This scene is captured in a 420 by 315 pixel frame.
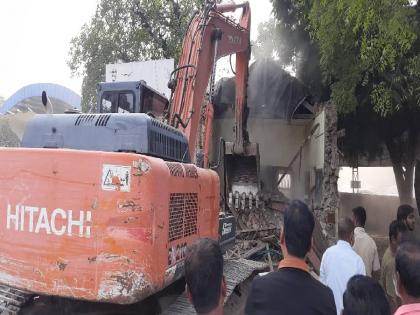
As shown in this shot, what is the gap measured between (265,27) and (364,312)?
1306cm

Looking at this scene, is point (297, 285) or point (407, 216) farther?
point (407, 216)

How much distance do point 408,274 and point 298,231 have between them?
0.53m

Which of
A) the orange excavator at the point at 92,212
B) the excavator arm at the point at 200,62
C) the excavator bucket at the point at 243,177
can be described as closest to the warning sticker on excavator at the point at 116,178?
the orange excavator at the point at 92,212

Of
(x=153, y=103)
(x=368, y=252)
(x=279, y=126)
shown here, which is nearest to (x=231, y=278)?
(x=368, y=252)

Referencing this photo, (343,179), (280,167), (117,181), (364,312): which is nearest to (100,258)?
(117,181)

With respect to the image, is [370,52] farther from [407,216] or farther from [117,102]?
[117,102]

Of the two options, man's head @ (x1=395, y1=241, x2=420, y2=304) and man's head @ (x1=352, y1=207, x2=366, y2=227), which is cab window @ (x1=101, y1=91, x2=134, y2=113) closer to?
man's head @ (x1=352, y1=207, x2=366, y2=227)

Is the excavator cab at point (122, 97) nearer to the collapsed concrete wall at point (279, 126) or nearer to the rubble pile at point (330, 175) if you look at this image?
the rubble pile at point (330, 175)

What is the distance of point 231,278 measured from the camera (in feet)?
18.2

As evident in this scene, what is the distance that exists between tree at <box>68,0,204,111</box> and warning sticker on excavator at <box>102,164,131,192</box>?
12887 millimetres

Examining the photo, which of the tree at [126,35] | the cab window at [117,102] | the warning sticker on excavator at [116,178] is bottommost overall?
the warning sticker on excavator at [116,178]

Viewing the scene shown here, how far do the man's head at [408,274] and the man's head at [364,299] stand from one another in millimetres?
126

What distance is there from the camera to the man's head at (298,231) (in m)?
2.22

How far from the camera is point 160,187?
141 inches
